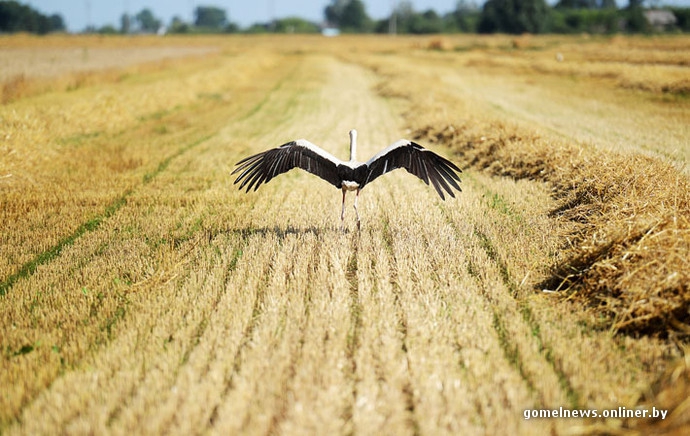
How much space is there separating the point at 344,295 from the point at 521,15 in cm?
9454

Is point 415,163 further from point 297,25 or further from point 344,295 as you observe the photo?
point 297,25

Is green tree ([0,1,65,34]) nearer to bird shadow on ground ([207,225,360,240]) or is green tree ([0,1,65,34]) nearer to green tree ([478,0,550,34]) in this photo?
green tree ([478,0,550,34])

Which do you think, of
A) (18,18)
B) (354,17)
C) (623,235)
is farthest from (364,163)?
(354,17)

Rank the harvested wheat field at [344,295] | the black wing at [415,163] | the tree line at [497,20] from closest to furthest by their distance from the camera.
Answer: the harvested wheat field at [344,295] < the black wing at [415,163] < the tree line at [497,20]

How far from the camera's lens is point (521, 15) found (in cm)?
8750

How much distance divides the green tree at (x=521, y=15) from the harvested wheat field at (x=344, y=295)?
85726mm

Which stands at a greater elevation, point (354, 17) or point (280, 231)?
point (354, 17)

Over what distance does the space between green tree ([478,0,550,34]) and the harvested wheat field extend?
8573 cm

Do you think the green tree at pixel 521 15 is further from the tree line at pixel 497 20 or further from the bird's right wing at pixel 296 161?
the bird's right wing at pixel 296 161

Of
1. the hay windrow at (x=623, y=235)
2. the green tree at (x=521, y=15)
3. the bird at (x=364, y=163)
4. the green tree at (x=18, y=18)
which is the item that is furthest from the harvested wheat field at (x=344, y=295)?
the green tree at (x=18, y=18)

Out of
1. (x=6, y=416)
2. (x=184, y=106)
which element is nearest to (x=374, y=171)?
(x=6, y=416)

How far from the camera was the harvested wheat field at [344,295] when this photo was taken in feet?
12.1

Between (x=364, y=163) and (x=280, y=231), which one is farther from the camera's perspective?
(x=280, y=231)

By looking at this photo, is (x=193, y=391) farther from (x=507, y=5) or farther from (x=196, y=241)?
(x=507, y=5)
